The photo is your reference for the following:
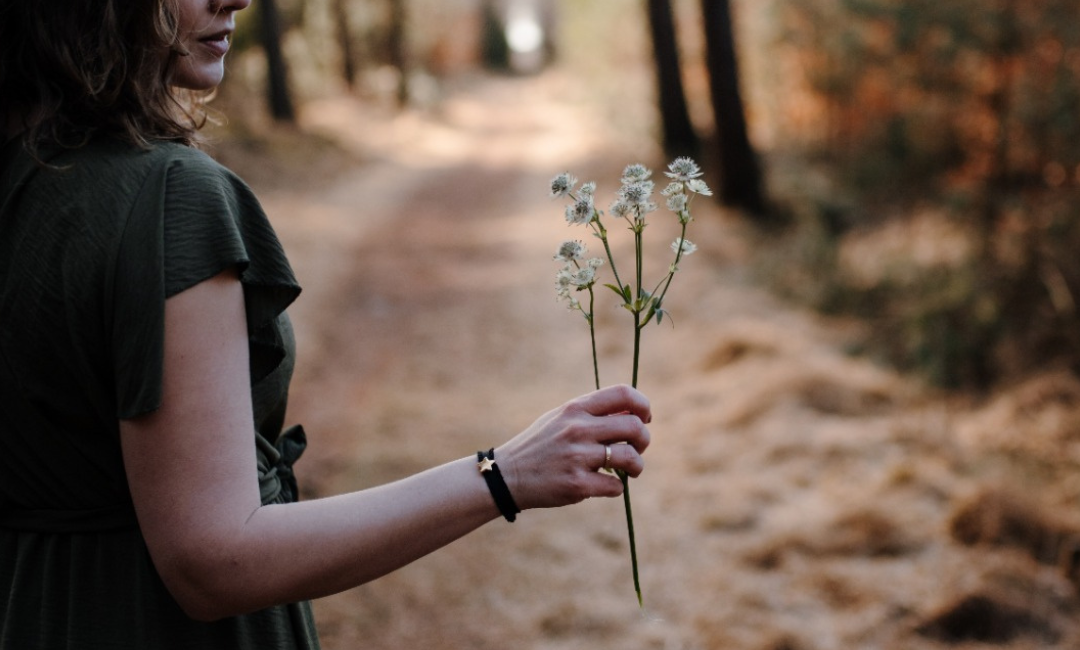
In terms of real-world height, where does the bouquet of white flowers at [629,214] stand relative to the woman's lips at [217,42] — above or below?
below

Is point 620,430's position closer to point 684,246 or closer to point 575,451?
point 575,451

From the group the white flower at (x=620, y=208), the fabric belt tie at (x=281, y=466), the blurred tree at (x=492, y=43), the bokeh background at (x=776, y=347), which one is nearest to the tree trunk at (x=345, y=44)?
the bokeh background at (x=776, y=347)

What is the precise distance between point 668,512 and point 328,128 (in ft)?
53.3

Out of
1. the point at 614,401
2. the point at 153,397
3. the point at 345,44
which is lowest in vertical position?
the point at 614,401

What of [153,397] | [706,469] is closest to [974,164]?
[706,469]

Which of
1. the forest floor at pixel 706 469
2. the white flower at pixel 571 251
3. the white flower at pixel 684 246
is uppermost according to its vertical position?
the white flower at pixel 571 251

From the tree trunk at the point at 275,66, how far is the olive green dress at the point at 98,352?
17.5 metres

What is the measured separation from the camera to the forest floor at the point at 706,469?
4066 millimetres

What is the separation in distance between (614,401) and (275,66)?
1792 cm

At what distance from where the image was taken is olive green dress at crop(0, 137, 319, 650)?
3.48ft

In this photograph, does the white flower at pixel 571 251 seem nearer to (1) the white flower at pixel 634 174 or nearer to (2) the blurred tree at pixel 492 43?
(1) the white flower at pixel 634 174

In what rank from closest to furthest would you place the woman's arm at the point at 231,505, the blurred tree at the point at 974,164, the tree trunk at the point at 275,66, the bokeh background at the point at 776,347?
1. the woman's arm at the point at 231,505
2. the bokeh background at the point at 776,347
3. the blurred tree at the point at 974,164
4. the tree trunk at the point at 275,66

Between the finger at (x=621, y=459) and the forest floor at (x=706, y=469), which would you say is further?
the forest floor at (x=706, y=469)

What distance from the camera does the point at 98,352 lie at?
110cm
